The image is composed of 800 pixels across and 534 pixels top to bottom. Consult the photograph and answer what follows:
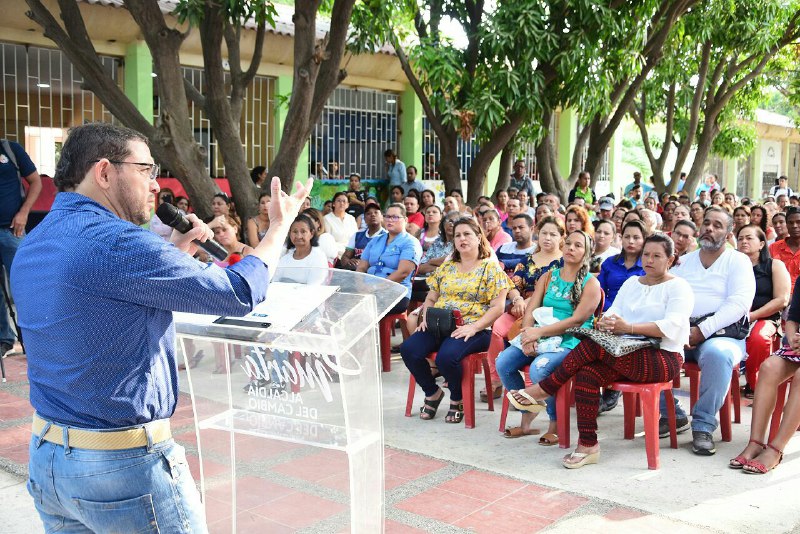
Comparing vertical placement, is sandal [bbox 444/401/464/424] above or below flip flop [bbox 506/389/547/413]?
below

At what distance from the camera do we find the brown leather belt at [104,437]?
218 cm

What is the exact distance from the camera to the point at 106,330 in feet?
7.07

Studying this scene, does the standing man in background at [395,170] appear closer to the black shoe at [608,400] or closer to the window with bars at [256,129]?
the window with bars at [256,129]

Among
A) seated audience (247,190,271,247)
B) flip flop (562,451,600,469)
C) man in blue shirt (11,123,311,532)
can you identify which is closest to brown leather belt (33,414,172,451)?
man in blue shirt (11,123,311,532)

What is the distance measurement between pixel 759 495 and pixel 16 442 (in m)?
4.28

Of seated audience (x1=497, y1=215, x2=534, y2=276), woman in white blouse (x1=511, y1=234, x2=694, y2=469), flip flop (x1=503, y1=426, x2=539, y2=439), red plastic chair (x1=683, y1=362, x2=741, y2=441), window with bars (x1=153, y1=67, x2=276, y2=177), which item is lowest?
flip flop (x1=503, y1=426, x2=539, y2=439)

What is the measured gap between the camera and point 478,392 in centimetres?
658

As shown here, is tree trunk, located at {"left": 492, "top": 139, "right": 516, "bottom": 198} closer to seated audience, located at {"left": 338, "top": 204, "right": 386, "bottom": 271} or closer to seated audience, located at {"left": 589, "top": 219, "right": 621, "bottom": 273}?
seated audience, located at {"left": 338, "top": 204, "right": 386, "bottom": 271}

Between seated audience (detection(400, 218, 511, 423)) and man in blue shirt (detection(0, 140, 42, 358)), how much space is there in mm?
3599

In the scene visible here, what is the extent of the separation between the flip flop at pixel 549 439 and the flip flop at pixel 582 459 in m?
0.38

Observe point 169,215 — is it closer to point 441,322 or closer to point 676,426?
point 441,322

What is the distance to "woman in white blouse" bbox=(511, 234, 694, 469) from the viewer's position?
15.9 ft

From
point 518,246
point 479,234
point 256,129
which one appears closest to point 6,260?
point 479,234

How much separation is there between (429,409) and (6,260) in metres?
3.90
